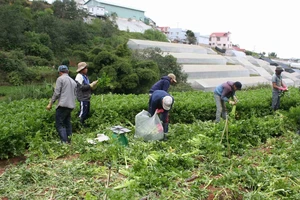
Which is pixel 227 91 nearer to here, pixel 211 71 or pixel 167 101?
pixel 167 101

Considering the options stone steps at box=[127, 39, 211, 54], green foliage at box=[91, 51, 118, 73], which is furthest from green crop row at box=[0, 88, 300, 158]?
stone steps at box=[127, 39, 211, 54]

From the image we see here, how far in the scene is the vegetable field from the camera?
4.05 m

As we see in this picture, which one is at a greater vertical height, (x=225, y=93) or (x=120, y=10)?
(x=120, y=10)

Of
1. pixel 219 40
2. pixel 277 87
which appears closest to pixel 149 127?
pixel 277 87

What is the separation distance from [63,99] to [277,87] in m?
7.11

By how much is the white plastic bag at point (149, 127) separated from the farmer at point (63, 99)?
4.84 feet

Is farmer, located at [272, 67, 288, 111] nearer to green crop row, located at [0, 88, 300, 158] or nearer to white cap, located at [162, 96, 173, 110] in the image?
green crop row, located at [0, 88, 300, 158]

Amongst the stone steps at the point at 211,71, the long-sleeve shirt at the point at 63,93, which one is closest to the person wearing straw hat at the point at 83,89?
the long-sleeve shirt at the point at 63,93

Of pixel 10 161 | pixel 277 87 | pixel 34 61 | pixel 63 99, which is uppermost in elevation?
pixel 277 87

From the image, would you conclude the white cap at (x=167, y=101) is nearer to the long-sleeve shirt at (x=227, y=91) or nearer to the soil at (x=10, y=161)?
the long-sleeve shirt at (x=227, y=91)

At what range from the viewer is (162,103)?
6168 millimetres

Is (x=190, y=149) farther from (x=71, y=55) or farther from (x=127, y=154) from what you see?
(x=71, y=55)

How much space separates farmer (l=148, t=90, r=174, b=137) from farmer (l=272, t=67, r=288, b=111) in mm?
4958

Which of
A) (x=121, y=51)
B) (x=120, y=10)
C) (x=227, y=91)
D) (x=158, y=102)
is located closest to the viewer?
(x=158, y=102)
